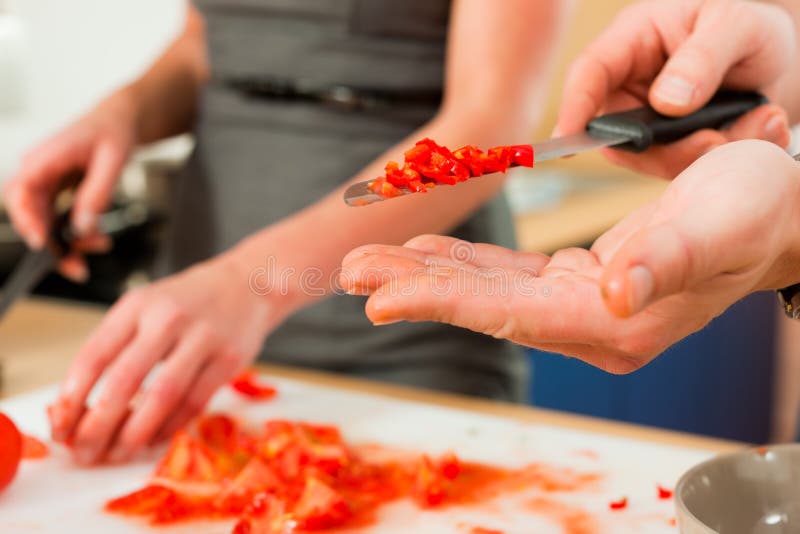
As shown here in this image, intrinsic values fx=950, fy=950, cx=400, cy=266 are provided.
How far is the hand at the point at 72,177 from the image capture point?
104 cm

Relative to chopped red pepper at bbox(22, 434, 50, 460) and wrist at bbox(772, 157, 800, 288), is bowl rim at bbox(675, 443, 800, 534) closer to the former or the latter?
wrist at bbox(772, 157, 800, 288)

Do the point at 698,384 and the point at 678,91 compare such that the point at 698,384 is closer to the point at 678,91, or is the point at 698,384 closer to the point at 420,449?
the point at 420,449

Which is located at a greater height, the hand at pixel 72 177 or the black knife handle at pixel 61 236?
the hand at pixel 72 177

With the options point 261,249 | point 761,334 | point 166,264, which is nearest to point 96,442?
point 261,249

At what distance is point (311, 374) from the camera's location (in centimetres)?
100

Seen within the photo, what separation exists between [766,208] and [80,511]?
0.53 metres

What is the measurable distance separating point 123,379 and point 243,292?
0.12 metres

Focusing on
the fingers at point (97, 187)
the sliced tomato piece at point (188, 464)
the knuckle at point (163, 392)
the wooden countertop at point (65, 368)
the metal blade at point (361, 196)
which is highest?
the metal blade at point (361, 196)

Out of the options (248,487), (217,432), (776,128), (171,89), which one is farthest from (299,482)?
(171,89)

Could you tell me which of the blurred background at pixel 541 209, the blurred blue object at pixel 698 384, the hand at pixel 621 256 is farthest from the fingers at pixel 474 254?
the blurred blue object at pixel 698 384

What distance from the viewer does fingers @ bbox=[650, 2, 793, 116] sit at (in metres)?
0.59

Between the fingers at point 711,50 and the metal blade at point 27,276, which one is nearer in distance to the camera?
the fingers at point 711,50

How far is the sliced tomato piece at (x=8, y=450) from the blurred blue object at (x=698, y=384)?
3.71 feet

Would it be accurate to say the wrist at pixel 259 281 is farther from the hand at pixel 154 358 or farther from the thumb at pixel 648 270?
the thumb at pixel 648 270
